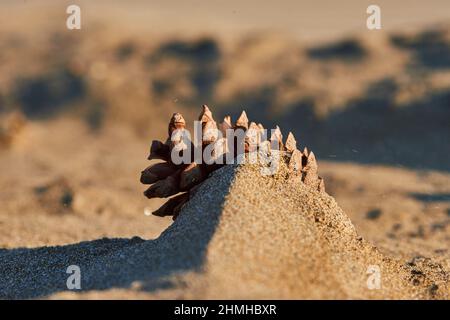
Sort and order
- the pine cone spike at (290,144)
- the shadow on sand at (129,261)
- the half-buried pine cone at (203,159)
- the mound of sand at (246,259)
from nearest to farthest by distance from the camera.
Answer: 1. the mound of sand at (246,259)
2. the shadow on sand at (129,261)
3. the half-buried pine cone at (203,159)
4. the pine cone spike at (290,144)

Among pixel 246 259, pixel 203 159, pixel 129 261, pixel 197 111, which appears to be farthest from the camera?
pixel 197 111

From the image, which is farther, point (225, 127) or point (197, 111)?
point (197, 111)

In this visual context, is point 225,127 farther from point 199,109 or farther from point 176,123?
point 199,109

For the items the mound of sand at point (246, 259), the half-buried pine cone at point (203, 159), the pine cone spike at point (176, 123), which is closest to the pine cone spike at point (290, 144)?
the half-buried pine cone at point (203, 159)

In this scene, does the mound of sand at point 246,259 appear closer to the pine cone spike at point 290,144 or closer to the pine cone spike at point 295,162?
the pine cone spike at point 295,162

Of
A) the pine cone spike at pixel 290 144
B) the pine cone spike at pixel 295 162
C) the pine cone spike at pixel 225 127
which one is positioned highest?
the pine cone spike at pixel 225 127

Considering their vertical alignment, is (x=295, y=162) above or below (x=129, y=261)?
above

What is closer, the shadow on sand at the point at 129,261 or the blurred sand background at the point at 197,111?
the shadow on sand at the point at 129,261

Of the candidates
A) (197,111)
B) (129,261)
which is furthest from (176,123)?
(197,111)
